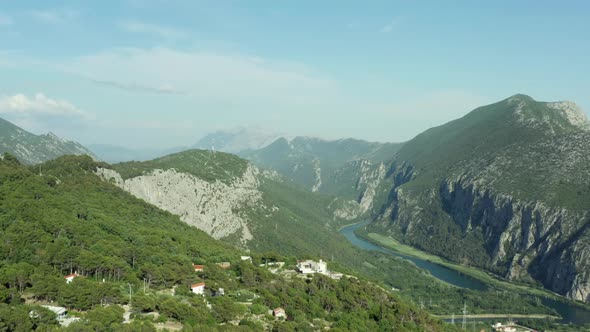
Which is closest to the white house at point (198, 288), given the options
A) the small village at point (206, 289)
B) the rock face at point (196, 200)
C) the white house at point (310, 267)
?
the small village at point (206, 289)

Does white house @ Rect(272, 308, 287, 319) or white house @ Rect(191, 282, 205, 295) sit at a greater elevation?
white house @ Rect(191, 282, 205, 295)

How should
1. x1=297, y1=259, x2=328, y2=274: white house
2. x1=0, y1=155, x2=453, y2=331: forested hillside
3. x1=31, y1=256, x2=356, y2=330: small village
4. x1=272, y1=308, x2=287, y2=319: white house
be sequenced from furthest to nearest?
1. x1=297, y1=259, x2=328, y2=274: white house
2. x1=272, y1=308, x2=287, y2=319: white house
3. x1=0, y1=155, x2=453, y2=331: forested hillside
4. x1=31, y1=256, x2=356, y2=330: small village

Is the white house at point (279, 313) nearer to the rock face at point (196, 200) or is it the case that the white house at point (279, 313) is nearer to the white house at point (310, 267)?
the white house at point (310, 267)

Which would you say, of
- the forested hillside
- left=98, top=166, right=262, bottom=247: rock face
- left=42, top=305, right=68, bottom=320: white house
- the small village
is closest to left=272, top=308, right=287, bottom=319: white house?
the small village

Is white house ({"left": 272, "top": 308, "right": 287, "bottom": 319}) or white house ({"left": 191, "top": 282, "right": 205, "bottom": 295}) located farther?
white house ({"left": 191, "top": 282, "right": 205, "bottom": 295})

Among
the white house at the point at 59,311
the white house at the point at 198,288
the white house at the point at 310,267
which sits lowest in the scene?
the white house at the point at 310,267

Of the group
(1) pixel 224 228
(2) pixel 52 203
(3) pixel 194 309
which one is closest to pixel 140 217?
(2) pixel 52 203

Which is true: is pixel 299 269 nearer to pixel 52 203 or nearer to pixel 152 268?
pixel 152 268

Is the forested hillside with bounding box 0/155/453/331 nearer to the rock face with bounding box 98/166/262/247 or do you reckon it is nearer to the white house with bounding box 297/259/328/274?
the white house with bounding box 297/259/328/274

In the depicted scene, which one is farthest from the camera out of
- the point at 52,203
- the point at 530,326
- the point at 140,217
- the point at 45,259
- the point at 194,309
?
the point at 530,326
